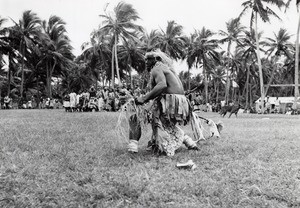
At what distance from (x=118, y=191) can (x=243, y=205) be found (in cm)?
96

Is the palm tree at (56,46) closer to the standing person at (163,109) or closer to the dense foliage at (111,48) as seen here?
the dense foliage at (111,48)

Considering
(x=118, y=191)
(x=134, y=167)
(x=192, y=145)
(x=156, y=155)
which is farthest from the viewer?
(x=192, y=145)

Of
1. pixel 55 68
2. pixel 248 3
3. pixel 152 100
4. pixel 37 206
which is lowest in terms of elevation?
pixel 37 206

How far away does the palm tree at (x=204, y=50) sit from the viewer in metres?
37.9

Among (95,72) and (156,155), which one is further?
(95,72)

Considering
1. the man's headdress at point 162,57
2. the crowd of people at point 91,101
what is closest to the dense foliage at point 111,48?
the crowd of people at point 91,101

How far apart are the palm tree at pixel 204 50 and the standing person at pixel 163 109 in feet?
109

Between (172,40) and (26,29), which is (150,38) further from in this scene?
(26,29)

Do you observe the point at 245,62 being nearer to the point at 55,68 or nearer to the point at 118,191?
the point at 55,68

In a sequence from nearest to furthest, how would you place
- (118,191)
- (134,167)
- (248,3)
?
(118,191)
(134,167)
(248,3)

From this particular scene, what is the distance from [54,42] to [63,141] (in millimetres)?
30054

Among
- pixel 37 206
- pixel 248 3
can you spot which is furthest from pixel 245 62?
pixel 37 206

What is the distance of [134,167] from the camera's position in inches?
143

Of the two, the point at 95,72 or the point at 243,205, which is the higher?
the point at 95,72
